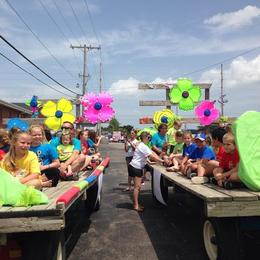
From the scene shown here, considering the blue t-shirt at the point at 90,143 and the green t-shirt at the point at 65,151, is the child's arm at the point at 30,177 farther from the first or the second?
the blue t-shirt at the point at 90,143

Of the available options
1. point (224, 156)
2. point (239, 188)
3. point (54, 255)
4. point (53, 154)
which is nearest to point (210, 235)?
point (239, 188)

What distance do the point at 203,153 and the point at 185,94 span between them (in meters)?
5.80

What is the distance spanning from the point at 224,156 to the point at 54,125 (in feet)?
21.7

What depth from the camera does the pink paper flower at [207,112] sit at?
36.7ft

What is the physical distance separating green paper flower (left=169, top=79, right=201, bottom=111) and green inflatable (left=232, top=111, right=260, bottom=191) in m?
7.84

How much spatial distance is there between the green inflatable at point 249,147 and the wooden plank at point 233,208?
40cm

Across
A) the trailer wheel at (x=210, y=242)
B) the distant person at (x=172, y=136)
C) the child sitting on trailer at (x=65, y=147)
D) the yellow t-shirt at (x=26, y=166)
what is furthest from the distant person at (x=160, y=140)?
the yellow t-shirt at (x=26, y=166)

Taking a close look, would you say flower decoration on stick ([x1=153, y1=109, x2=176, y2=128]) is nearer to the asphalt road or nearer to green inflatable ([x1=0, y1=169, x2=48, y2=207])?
the asphalt road

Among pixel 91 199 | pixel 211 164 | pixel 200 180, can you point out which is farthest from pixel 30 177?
pixel 91 199

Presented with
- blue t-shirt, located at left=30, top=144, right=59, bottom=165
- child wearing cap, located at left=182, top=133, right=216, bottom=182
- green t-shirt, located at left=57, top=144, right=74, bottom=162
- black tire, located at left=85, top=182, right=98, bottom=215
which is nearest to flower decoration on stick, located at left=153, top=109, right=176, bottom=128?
black tire, located at left=85, top=182, right=98, bottom=215

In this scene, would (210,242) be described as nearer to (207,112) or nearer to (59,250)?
(59,250)

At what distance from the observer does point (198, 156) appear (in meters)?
6.86

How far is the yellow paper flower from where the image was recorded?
35.7 feet

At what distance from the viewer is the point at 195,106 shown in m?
12.3
